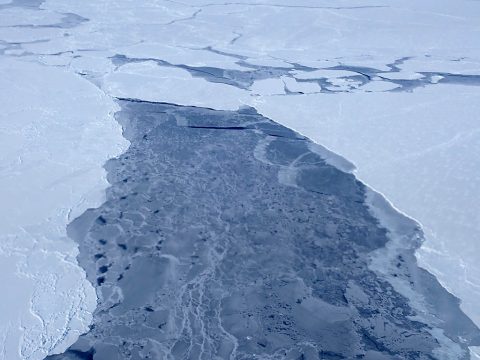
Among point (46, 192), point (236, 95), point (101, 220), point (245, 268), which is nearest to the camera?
point (245, 268)

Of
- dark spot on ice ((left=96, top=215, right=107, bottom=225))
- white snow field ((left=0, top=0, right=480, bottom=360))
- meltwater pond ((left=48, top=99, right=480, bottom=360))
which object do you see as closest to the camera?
meltwater pond ((left=48, top=99, right=480, bottom=360))

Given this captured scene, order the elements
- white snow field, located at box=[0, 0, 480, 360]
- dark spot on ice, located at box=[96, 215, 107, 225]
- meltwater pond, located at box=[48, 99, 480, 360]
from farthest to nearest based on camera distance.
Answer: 1. dark spot on ice, located at box=[96, 215, 107, 225]
2. white snow field, located at box=[0, 0, 480, 360]
3. meltwater pond, located at box=[48, 99, 480, 360]

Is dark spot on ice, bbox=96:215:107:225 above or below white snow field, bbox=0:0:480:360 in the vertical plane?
below

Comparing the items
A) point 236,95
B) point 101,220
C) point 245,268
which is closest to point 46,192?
point 101,220

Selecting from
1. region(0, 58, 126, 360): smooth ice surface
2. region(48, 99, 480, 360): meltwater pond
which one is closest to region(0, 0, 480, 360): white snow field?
region(0, 58, 126, 360): smooth ice surface

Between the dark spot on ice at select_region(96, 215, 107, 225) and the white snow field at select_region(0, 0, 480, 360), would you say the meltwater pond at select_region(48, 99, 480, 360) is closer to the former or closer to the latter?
the dark spot on ice at select_region(96, 215, 107, 225)

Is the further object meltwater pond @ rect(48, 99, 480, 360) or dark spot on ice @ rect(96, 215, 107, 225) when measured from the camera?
dark spot on ice @ rect(96, 215, 107, 225)

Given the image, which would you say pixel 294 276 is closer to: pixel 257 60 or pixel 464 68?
pixel 257 60

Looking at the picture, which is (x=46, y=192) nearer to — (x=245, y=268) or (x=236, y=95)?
(x=245, y=268)
